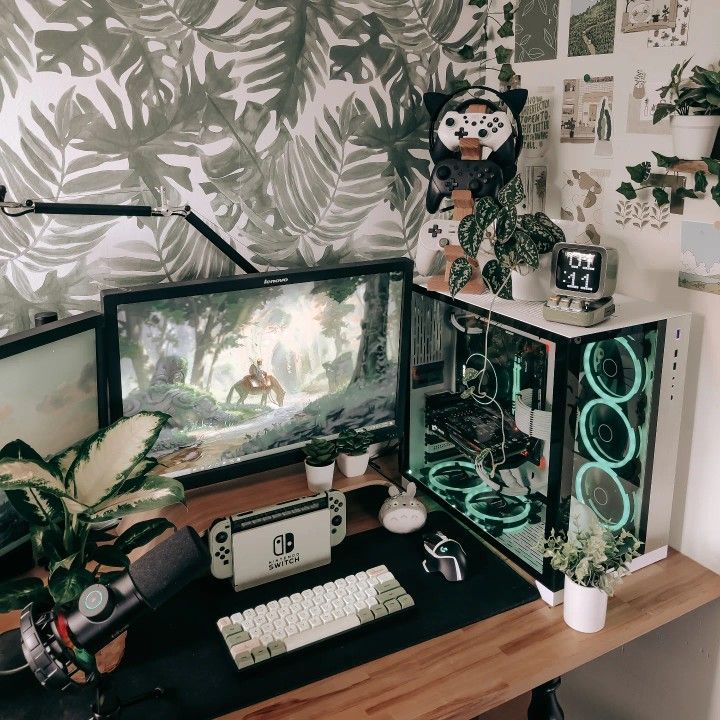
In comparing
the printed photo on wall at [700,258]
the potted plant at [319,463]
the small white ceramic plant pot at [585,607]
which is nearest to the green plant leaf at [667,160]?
the printed photo on wall at [700,258]

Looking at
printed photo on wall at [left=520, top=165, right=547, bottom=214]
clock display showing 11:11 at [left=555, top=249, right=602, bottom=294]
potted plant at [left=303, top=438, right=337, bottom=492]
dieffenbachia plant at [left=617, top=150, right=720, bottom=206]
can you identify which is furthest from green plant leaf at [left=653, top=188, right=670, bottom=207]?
potted plant at [left=303, top=438, right=337, bottom=492]

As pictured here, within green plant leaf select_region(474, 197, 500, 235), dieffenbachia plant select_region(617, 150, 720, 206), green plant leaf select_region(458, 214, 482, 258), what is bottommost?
green plant leaf select_region(458, 214, 482, 258)

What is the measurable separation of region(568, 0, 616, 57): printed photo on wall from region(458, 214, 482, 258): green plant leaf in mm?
467

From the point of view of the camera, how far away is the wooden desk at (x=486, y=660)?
1.17 m

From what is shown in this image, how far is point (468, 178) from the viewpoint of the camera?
5.22 ft

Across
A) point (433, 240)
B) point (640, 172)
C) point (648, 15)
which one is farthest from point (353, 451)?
point (648, 15)

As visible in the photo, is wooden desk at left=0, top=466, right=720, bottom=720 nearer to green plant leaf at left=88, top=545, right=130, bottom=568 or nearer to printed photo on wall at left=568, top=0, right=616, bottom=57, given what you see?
green plant leaf at left=88, top=545, right=130, bottom=568

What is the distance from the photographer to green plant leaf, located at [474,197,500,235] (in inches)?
56.0

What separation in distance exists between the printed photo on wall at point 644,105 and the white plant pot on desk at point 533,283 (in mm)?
318

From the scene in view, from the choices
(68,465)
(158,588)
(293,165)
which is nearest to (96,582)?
(158,588)

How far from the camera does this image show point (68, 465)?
1.20 metres

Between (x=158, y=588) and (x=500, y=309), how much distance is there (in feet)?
2.70

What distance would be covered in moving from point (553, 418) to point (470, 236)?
384 mm

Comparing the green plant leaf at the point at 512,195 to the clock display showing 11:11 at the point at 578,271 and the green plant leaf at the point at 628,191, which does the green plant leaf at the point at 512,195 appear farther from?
the green plant leaf at the point at 628,191
